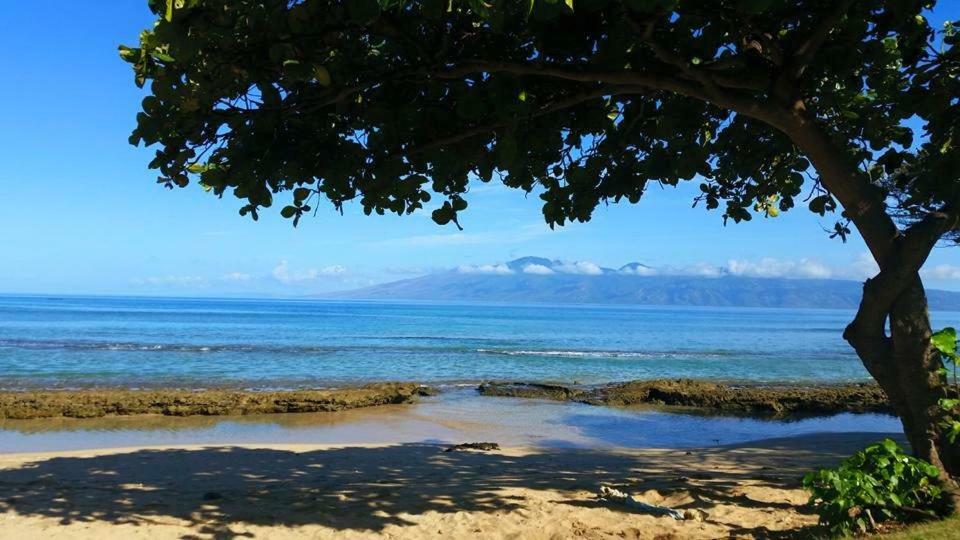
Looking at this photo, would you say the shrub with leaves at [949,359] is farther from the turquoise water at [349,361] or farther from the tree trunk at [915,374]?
the turquoise water at [349,361]

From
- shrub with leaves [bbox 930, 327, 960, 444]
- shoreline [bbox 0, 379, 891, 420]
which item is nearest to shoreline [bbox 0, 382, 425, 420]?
shoreline [bbox 0, 379, 891, 420]

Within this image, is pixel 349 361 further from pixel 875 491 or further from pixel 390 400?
pixel 875 491

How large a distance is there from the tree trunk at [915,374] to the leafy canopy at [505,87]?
3.75 ft

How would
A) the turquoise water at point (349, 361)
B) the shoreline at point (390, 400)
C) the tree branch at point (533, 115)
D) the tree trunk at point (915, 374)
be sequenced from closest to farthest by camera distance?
the tree trunk at point (915, 374) < the tree branch at point (533, 115) < the shoreline at point (390, 400) < the turquoise water at point (349, 361)

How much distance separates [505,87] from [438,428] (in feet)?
31.8

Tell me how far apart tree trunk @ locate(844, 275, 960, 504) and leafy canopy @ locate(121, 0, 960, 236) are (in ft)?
3.75

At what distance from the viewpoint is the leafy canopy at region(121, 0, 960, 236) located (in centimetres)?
502

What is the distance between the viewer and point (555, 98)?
21.2 feet

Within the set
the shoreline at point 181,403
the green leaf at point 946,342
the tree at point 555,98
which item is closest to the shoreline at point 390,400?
the shoreline at point 181,403

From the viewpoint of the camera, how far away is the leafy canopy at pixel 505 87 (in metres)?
5.02

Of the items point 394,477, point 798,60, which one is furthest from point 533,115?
point 394,477

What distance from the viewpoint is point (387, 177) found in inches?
253

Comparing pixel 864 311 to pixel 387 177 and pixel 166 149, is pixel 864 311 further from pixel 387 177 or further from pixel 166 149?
pixel 166 149

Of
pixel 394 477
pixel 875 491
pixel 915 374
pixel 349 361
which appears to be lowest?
pixel 349 361
